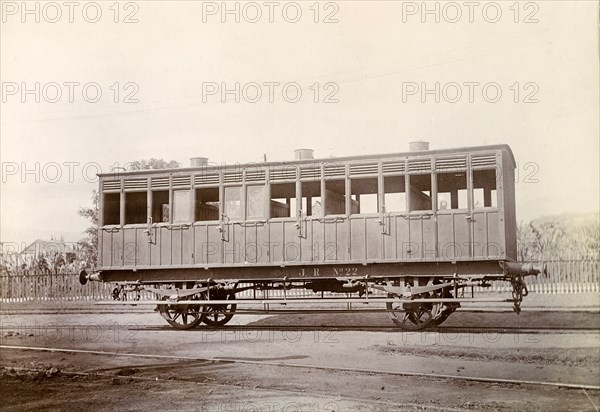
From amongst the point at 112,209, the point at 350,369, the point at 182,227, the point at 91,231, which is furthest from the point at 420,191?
the point at 91,231

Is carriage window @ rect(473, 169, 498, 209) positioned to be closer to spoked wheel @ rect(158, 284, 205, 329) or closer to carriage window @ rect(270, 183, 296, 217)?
carriage window @ rect(270, 183, 296, 217)

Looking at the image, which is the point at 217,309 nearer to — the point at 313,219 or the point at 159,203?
the point at 159,203

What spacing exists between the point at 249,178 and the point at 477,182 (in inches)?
178

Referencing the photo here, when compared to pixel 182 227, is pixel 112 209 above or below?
above

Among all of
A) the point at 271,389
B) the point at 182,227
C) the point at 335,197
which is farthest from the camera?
the point at 182,227

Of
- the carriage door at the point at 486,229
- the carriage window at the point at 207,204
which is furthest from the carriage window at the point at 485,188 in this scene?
the carriage window at the point at 207,204

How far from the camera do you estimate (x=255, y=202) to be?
39.0ft

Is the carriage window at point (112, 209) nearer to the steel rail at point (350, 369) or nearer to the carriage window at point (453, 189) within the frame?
the steel rail at point (350, 369)

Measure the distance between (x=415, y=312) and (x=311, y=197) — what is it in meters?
3.10

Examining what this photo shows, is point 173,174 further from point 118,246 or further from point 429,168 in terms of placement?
point 429,168

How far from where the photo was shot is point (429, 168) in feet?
35.9

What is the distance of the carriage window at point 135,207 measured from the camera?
12.9 m

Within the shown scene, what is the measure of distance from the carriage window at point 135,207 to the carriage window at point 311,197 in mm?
3543

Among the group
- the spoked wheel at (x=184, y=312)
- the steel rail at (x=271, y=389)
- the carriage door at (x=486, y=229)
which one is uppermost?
the carriage door at (x=486, y=229)
